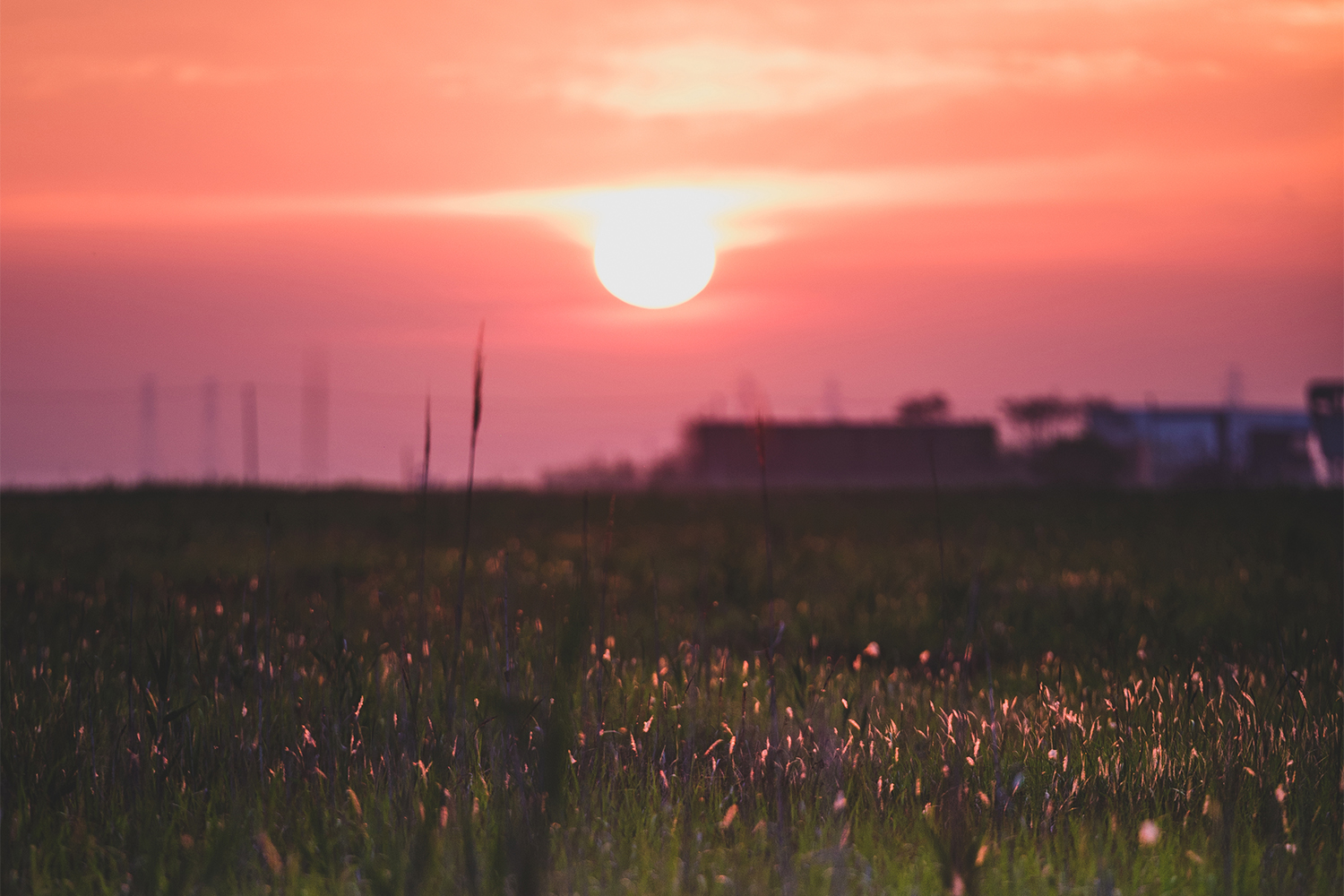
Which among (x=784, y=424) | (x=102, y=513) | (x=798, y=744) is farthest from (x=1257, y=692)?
(x=784, y=424)

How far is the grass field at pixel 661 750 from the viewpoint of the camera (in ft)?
9.87

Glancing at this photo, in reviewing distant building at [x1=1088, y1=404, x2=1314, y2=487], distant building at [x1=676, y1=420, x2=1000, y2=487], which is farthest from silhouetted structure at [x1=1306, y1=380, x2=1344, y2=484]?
distant building at [x1=676, y1=420, x2=1000, y2=487]

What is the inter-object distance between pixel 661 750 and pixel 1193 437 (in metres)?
45.7

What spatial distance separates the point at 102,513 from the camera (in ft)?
50.4

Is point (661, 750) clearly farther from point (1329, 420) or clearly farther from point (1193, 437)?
point (1193, 437)

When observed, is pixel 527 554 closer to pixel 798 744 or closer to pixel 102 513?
pixel 798 744

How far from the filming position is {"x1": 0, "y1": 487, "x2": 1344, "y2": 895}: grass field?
301 centimetres

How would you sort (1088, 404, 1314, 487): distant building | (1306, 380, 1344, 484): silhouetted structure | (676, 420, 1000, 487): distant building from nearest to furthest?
1. (1306, 380, 1344, 484): silhouetted structure
2. (1088, 404, 1314, 487): distant building
3. (676, 420, 1000, 487): distant building

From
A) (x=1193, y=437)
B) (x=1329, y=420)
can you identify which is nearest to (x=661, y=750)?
(x=1329, y=420)

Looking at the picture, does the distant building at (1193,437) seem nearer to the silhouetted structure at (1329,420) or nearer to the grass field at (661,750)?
the silhouetted structure at (1329,420)

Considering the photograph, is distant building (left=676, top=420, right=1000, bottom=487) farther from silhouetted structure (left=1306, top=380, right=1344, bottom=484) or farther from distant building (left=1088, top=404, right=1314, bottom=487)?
silhouetted structure (left=1306, top=380, right=1344, bottom=484)

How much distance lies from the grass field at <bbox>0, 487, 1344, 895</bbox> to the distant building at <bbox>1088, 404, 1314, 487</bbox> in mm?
36678

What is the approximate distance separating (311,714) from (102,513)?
42.5 ft

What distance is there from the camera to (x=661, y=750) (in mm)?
4039
